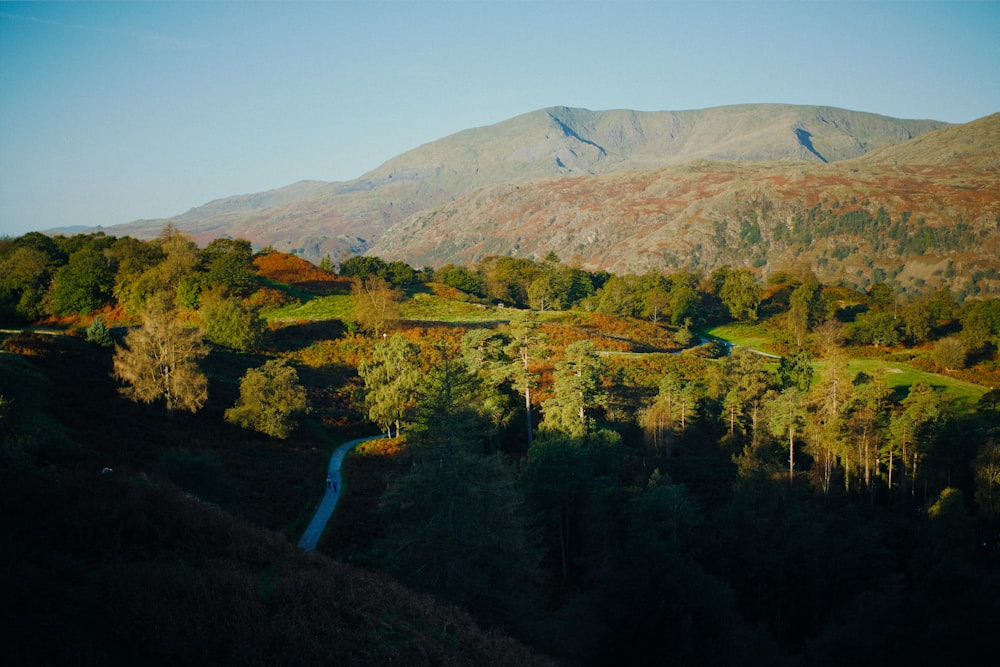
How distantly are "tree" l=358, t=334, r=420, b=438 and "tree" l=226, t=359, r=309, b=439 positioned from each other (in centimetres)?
501

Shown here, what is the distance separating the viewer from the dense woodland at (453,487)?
11.1 metres

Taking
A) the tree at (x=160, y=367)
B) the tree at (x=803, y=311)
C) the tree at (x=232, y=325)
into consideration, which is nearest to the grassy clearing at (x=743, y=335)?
the tree at (x=803, y=311)

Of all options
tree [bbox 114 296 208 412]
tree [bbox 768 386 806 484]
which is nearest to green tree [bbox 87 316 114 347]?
tree [bbox 114 296 208 412]

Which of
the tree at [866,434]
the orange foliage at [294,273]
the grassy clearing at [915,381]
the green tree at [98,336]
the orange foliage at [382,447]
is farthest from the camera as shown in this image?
the orange foliage at [294,273]

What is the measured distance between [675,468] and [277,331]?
1517 inches

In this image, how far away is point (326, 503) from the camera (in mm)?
27906

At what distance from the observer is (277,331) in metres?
55.0

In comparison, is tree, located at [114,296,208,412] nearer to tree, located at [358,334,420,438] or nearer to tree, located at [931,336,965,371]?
tree, located at [358,334,420,438]

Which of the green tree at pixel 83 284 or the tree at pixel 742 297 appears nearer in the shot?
the green tree at pixel 83 284

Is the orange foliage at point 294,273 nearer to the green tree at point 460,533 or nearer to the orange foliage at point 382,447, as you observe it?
the orange foliage at point 382,447

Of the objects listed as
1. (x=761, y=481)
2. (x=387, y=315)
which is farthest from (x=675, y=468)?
(x=387, y=315)

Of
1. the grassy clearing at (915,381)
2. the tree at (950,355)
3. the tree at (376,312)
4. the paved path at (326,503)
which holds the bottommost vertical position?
the grassy clearing at (915,381)

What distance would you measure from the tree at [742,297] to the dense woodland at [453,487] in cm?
2206

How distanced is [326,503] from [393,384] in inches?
457
